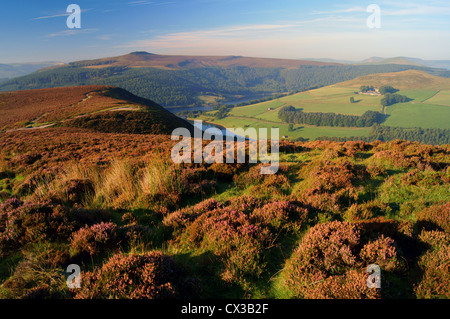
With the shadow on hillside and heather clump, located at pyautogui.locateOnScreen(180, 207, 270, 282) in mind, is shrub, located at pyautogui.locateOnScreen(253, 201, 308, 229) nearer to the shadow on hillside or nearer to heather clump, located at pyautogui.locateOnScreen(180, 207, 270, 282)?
heather clump, located at pyautogui.locateOnScreen(180, 207, 270, 282)

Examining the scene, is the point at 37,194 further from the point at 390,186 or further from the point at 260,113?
the point at 260,113

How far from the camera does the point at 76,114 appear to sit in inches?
1833

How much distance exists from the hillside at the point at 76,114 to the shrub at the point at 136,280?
39.5 meters

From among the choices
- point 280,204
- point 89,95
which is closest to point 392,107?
point 89,95

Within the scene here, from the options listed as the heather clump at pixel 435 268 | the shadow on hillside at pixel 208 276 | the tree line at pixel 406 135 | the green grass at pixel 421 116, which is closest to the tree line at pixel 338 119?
the green grass at pixel 421 116

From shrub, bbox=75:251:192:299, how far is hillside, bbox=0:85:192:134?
39470mm

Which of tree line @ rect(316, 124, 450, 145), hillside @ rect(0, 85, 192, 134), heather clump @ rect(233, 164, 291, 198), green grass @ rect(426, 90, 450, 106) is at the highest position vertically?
green grass @ rect(426, 90, 450, 106)

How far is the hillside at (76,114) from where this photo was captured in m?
41.3

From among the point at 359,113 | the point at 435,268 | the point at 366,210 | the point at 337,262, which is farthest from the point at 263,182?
the point at 359,113

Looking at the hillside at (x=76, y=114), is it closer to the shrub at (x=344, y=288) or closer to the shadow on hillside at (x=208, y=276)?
the shadow on hillside at (x=208, y=276)

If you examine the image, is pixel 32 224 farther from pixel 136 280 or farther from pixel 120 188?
pixel 136 280

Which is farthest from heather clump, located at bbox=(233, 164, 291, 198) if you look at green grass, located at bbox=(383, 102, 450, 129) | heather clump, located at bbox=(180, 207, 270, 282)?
green grass, located at bbox=(383, 102, 450, 129)

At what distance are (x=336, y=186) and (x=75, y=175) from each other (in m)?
9.24

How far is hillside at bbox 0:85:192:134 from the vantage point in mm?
41281
